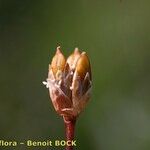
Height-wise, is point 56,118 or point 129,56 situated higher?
point 129,56

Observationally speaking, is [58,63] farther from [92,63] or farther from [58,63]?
[92,63]

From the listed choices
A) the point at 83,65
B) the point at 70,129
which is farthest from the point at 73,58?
the point at 70,129

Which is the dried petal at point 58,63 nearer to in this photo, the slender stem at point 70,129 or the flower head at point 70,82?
the flower head at point 70,82

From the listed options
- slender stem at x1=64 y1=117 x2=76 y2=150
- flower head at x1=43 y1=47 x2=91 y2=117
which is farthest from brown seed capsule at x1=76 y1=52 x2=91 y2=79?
slender stem at x1=64 y1=117 x2=76 y2=150

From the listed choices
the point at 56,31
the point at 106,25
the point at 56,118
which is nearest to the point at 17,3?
the point at 56,31

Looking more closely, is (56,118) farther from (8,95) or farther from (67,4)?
(67,4)

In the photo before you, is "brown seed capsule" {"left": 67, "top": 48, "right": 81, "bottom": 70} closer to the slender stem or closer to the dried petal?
the dried petal
